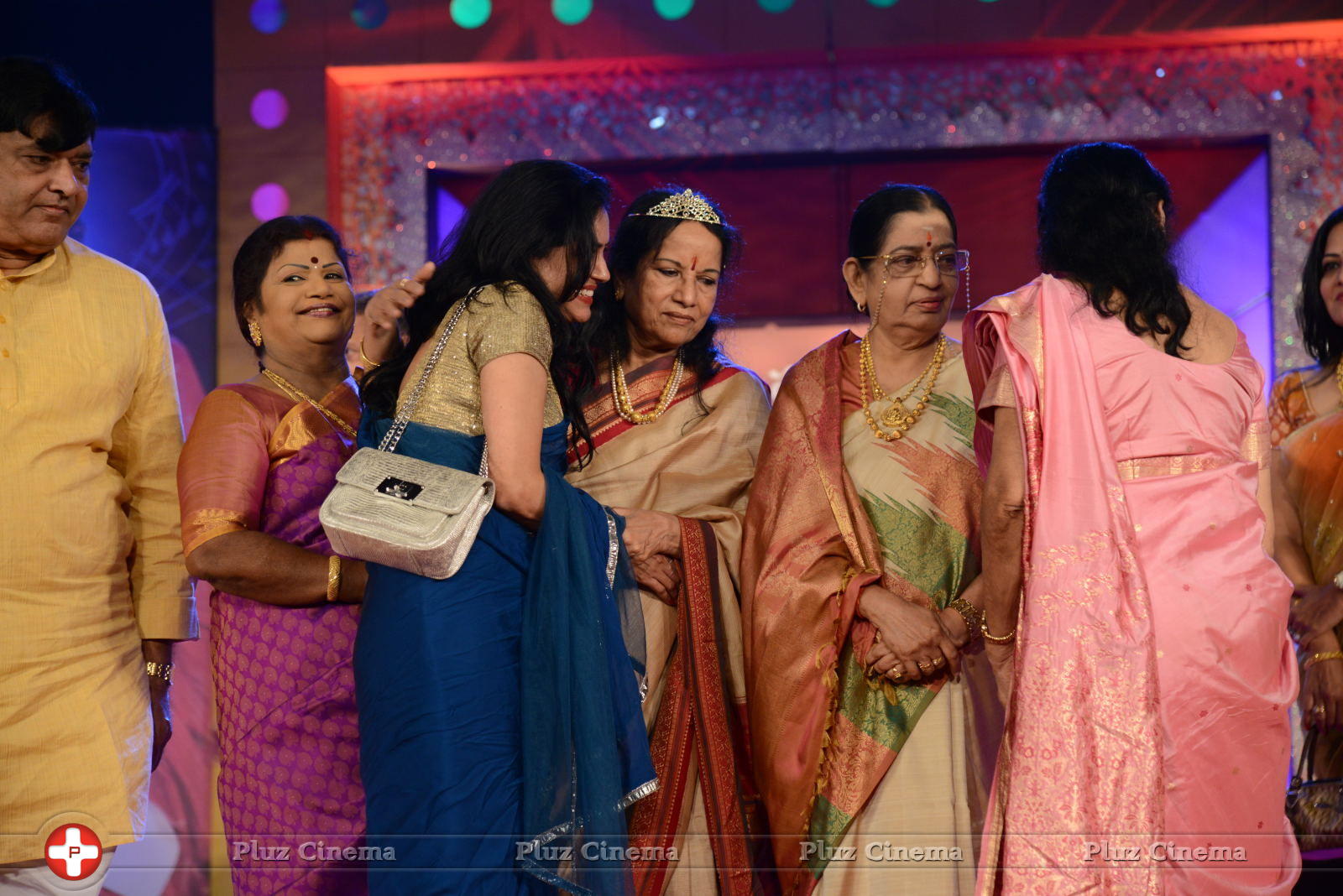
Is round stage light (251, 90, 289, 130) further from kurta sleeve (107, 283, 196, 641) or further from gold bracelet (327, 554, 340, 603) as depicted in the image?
gold bracelet (327, 554, 340, 603)

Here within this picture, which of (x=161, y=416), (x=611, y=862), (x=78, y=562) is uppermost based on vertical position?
(x=161, y=416)

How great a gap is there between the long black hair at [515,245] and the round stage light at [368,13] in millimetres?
2827

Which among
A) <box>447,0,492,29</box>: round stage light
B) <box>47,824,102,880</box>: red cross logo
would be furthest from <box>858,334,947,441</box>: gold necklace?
<box>447,0,492,29</box>: round stage light

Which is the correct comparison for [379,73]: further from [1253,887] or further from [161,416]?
[1253,887]

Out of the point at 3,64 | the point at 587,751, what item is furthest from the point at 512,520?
the point at 3,64

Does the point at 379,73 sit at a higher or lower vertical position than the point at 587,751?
higher

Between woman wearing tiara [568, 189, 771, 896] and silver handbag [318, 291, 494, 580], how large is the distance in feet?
2.41

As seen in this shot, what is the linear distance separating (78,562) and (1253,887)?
2483mm

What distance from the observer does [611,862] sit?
2.36 m

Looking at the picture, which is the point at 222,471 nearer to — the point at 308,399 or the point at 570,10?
the point at 308,399

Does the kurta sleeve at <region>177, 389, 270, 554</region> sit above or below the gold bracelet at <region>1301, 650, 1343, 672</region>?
above

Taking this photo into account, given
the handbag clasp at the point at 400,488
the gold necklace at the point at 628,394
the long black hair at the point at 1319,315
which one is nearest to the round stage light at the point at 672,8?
the gold necklace at the point at 628,394

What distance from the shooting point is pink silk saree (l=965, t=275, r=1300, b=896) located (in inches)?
93.9

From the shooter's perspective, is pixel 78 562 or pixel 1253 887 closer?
pixel 1253 887
